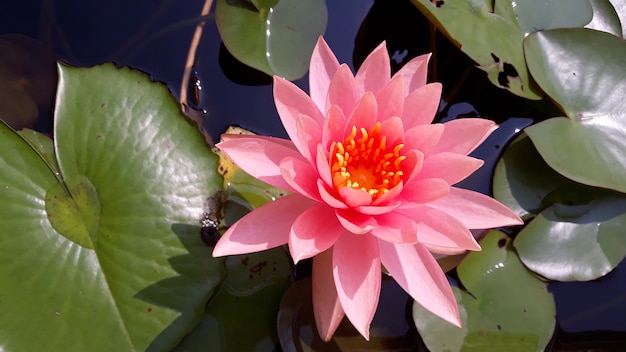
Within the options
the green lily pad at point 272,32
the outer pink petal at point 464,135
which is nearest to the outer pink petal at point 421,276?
the outer pink petal at point 464,135

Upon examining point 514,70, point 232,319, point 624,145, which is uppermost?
point 514,70

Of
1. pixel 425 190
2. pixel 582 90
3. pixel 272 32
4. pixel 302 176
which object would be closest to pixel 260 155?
pixel 302 176

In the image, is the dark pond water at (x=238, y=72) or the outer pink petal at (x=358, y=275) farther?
the dark pond water at (x=238, y=72)

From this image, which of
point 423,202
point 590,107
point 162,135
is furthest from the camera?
point 590,107

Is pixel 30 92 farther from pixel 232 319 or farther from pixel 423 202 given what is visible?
pixel 423 202

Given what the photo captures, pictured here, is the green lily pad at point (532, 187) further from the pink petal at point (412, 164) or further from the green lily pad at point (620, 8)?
the green lily pad at point (620, 8)

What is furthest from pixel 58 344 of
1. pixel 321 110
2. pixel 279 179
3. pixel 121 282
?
pixel 321 110

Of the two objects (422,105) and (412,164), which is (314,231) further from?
(422,105)
